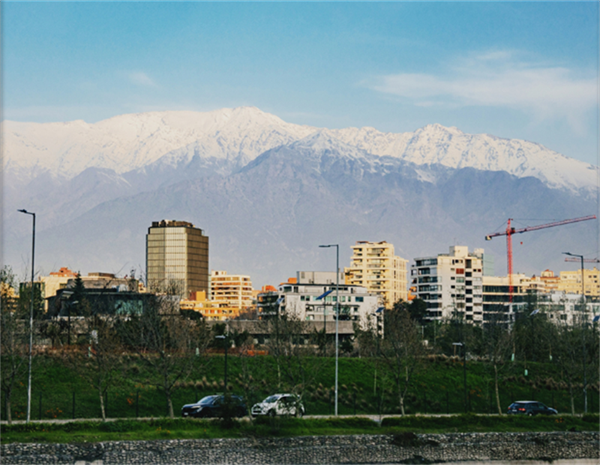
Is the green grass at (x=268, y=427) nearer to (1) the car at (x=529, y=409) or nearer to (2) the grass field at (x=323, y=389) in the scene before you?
(2) the grass field at (x=323, y=389)

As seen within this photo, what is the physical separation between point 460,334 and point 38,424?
78.6 meters

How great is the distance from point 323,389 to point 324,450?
20757 millimetres

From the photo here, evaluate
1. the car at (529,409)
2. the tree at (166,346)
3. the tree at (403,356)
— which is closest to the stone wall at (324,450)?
the tree at (166,346)

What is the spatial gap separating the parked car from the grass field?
71.4 inches

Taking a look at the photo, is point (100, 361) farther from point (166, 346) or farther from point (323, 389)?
point (323, 389)

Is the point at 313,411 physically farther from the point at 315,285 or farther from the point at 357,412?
the point at 315,285

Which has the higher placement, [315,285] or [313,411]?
[315,285]

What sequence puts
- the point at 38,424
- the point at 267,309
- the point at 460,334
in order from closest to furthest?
the point at 38,424, the point at 460,334, the point at 267,309

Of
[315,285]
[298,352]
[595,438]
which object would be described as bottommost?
[595,438]

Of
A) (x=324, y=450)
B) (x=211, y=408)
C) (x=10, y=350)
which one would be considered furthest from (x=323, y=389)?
(x=10, y=350)

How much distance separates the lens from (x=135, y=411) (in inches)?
2468

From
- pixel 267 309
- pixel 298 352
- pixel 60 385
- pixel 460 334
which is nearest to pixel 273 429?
pixel 298 352

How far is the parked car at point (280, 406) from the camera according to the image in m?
55.0

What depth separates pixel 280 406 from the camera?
5497 cm
